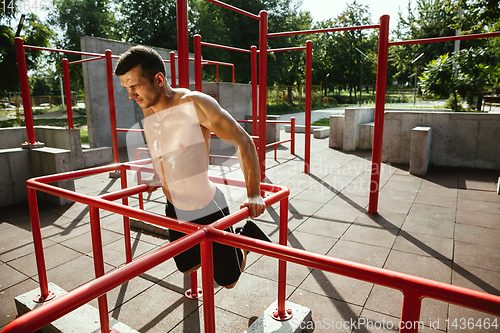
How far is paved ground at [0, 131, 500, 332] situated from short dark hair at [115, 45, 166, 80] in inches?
68.0

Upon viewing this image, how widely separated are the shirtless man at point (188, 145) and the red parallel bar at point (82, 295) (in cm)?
62

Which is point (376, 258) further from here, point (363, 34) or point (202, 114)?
point (363, 34)

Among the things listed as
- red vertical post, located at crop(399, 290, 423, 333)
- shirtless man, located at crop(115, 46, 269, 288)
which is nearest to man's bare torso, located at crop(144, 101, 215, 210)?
shirtless man, located at crop(115, 46, 269, 288)

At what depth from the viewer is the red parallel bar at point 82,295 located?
2.48 feet

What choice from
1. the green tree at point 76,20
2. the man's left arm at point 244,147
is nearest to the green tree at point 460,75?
the man's left arm at point 244,147

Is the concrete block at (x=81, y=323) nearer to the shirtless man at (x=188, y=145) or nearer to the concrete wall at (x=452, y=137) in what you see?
the shirtless man at (x=188, y=145)

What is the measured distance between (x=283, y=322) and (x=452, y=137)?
6714 mm

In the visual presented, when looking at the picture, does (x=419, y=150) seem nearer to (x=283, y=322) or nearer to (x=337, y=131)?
(x=337, y=131)

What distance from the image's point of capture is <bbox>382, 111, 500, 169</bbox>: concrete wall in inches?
264

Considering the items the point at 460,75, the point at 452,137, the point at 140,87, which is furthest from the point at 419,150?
the point at 140,87

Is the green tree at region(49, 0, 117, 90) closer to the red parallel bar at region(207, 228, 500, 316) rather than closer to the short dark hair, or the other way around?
the short dark hair

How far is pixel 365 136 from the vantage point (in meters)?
9.34

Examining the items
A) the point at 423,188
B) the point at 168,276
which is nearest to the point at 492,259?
the point at 423,188

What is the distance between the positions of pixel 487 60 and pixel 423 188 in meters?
5.65
